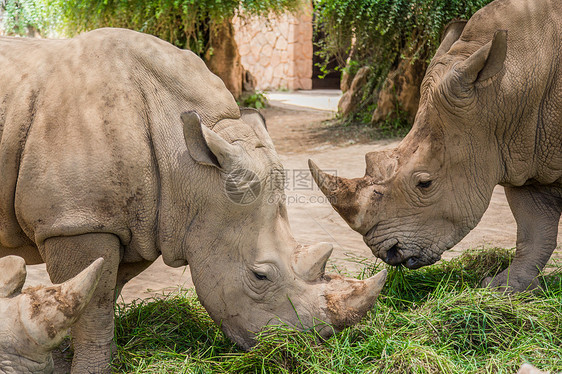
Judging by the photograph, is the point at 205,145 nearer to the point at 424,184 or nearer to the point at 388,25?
the point at 424,184

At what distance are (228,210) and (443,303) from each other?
135cm

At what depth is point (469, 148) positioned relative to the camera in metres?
3.88

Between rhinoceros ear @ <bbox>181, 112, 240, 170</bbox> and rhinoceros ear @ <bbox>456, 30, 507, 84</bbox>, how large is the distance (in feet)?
4.63

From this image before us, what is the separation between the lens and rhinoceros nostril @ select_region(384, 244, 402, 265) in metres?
4.05

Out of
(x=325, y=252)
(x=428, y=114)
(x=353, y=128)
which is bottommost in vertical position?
(x=353, y=128)

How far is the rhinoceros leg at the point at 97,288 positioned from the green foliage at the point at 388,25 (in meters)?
7.02

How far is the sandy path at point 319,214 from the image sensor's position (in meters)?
4.84

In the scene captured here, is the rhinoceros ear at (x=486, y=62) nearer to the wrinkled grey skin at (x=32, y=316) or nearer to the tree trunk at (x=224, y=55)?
the wrinkled grey skin at (x=32, y=316)

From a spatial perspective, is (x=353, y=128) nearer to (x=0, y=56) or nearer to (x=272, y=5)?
(x=272, y=5)

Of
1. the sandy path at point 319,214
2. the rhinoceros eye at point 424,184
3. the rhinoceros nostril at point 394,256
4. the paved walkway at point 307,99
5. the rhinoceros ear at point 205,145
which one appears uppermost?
the rhinoceros ear at point 205,145

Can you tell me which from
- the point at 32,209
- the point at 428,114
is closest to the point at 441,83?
the point at 428,114

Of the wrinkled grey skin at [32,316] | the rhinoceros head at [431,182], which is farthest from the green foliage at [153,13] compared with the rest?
the wrinkled grey skin at [32,316]

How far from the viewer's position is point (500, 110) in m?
3.81

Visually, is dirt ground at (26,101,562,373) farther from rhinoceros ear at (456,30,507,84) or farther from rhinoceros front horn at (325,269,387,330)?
rhinoceros ear at (456,30,507,84)
